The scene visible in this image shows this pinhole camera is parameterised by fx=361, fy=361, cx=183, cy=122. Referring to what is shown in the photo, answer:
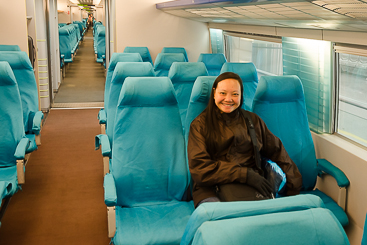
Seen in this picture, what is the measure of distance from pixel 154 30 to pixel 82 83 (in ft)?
11.8

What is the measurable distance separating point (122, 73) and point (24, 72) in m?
1.04

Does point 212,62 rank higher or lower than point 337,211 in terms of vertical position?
higher

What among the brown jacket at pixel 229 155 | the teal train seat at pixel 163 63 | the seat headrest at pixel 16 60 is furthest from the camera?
the teal train seat at pixel 163 63

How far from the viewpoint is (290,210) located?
885 millimetres

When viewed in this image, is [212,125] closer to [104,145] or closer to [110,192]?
[110,192]

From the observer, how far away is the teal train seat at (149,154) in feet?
7.52

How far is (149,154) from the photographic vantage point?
7.69 ft

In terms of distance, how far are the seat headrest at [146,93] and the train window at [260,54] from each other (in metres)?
2.49

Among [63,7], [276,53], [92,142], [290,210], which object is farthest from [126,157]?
[63,7]

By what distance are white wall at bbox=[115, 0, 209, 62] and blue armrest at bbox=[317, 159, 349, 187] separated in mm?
4751

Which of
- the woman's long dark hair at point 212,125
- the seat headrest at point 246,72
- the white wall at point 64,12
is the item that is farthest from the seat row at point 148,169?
the white wall at point 64,12

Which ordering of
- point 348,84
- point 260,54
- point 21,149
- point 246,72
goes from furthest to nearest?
point 260,54
point 246,72
point 348,84
point 21,149

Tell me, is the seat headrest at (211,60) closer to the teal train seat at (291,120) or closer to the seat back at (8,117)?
the teal train seat at (291,120)

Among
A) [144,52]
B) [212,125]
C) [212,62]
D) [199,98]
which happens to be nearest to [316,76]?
[199,98]
